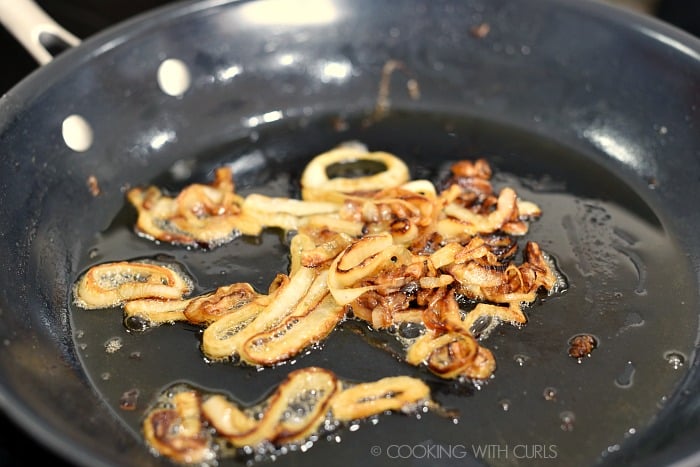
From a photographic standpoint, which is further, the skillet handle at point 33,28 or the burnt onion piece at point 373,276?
the skillet handle at point 33,28

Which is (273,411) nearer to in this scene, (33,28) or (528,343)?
(528,343)

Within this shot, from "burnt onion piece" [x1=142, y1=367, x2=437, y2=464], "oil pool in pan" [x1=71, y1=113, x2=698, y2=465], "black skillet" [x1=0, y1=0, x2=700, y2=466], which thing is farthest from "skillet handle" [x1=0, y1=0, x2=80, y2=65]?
"burnt onion piece" [x1=142, y1=367, x2=437, y2=464]

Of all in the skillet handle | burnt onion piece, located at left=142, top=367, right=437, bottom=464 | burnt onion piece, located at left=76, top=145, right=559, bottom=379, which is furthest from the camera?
the skillet handle

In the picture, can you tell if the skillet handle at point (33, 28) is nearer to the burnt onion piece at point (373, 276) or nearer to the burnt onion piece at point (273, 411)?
the burnt onion piece at point (373, 276)

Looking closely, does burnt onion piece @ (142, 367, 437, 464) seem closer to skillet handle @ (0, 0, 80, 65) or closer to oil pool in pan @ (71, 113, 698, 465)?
oil pool in pan @ (71, 113, 698, 465)

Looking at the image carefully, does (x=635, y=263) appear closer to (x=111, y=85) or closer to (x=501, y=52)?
(x=501, y=52)

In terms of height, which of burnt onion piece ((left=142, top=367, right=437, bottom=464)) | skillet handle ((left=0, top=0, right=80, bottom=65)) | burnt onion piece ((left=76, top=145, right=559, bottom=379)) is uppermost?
skillet handle ((left=0, top=0, right=80, bottom=65))

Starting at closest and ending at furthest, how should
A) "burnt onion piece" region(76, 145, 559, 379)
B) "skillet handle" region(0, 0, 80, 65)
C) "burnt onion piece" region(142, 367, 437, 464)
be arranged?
"burnt onion piece" region(142, 367, 437, 464), "burnt onion piece" region(76, 145, 559, 379), "skillet handle" region(0, 0, 80, 65)

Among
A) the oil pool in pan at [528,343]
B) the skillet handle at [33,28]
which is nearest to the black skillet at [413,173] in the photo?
the oil pool in pan at [528,343]

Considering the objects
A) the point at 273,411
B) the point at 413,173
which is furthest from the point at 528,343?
the point at 413,173
